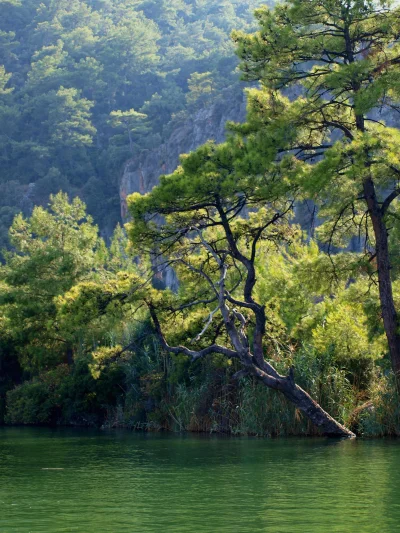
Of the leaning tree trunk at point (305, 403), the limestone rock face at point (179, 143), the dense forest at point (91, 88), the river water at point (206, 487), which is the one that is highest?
the dense forest at point (91, 88)

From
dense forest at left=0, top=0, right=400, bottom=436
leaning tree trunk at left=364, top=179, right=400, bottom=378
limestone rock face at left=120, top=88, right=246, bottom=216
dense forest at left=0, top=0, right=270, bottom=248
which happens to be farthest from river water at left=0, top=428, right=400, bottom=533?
limestone rock face at left=120, top=88, right=246, bottom=216

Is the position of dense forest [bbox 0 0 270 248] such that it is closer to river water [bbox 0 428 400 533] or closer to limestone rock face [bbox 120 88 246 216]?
limestone rock face [bbox 120 88 246 216]

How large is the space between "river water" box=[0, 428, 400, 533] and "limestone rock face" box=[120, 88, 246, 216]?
2461 inches

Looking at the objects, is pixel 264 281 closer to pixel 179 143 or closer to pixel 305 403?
pixel 305 403

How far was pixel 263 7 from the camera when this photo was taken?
2258cm

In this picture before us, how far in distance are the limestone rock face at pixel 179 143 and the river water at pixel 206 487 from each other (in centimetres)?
6252

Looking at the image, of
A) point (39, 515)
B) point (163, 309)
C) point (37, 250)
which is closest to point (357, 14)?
point (163, 309)

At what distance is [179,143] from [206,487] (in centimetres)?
7350

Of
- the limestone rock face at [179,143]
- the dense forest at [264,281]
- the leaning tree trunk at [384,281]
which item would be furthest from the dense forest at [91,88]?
the leaning tree trunk at [384,281]

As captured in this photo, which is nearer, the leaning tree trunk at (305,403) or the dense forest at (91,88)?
the leaning tree trunk at (305,403)

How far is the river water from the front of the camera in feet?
34.8

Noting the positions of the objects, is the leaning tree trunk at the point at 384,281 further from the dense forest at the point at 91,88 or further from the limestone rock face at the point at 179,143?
the dense forest at the point at 91,88

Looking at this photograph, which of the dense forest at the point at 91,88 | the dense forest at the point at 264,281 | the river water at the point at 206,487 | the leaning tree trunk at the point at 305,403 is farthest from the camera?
the dense forest at the point at 91,88

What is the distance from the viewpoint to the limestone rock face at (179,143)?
82.6 meters
